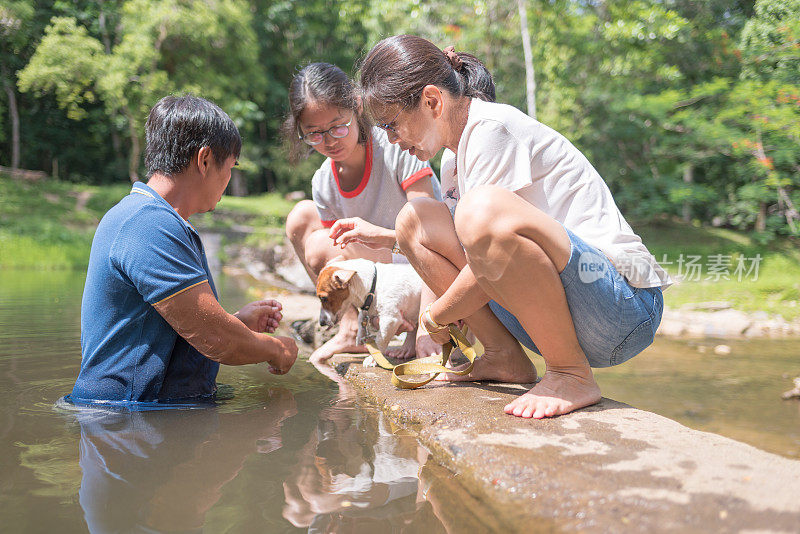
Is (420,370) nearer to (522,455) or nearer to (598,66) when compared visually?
(522,455)

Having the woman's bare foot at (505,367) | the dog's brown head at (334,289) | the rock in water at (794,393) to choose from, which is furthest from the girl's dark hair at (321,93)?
the rock in water at (794,393)

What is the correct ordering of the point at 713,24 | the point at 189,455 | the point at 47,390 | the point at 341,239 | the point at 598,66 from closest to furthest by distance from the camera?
1. the point at 189,455
2. the point at 47,390
3. the point at 341,239
4. the point at 713,24
5. the point at 598,66

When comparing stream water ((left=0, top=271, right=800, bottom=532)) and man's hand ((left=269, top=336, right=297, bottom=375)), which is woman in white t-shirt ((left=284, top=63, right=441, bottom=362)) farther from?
stream water ((left=0, top=271, right=800, bottom=532))

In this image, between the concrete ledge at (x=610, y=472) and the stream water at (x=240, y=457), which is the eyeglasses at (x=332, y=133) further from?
the concrete ledge at (x=610, y=472)

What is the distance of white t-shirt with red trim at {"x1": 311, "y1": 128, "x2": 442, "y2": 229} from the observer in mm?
3551

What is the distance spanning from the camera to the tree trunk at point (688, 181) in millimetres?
13266

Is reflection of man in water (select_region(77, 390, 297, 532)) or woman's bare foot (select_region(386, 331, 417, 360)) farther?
woman's bare foot (select_region(386, 331, 417, 360))

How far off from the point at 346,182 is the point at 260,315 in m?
1.12

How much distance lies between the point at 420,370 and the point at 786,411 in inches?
92.8

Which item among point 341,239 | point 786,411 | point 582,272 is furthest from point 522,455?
point 786,411

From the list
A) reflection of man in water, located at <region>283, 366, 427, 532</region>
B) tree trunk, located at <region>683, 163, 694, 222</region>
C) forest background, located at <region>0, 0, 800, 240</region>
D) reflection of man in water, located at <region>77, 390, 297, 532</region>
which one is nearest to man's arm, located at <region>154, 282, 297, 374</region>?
reflection of man in water, located at <region>77, 390, 297, 532</region>

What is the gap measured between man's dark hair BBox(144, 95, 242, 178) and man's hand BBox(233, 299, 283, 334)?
724 millimetres

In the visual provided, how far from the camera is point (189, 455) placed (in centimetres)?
203

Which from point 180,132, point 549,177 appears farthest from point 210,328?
point 549,177
